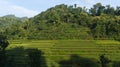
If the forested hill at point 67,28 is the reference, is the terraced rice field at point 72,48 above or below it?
below

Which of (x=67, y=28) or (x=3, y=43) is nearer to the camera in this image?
(x=3, y=43)

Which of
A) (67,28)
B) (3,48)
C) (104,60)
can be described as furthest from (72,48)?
(67,28)

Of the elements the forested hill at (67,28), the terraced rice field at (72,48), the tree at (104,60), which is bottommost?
the tree at (104,60)

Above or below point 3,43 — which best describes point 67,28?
above

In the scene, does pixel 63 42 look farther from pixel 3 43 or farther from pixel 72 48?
pixel 3 43

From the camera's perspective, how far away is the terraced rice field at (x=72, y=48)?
22750 millimetres

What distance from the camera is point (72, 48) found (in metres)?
24.7

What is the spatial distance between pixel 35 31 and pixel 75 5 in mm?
13416

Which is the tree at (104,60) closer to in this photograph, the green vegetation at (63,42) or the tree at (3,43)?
the green vegetation at (63,42)

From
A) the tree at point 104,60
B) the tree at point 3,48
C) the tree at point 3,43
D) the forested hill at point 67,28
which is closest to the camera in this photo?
the tree at point 104,60

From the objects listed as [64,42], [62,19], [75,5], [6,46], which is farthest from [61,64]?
[75,5]

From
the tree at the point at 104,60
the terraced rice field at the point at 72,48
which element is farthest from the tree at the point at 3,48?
the tree at the point at 104,60

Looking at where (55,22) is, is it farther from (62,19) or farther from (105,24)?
(105,24)

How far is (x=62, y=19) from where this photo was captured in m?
35.3
